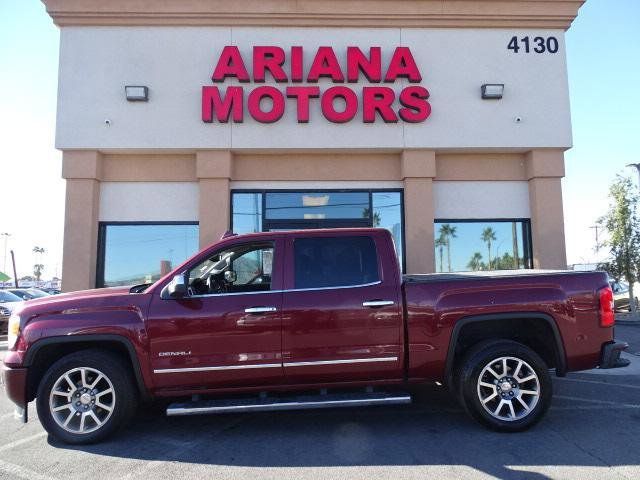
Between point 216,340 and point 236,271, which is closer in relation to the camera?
point 216,340

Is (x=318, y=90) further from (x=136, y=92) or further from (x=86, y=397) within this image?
(x=86, y=397)

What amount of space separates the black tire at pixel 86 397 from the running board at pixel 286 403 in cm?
48

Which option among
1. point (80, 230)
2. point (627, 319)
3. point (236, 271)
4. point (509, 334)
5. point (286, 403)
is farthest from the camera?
Result: point (627, 319)

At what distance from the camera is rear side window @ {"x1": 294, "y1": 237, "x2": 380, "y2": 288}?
15.3 feet

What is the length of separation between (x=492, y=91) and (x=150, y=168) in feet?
25.5

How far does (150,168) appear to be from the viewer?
10.3 metres

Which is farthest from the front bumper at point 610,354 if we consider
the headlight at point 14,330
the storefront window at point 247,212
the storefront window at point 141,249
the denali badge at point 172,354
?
the storefront window at point 141,249

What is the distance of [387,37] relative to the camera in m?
10.4

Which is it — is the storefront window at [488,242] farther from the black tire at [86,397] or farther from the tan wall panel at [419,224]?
the black tire at [86,397]

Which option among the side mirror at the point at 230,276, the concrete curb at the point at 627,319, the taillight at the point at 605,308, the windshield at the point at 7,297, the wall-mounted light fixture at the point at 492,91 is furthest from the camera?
the windshield at the point at 7,297

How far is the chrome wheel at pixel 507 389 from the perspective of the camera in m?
4.53

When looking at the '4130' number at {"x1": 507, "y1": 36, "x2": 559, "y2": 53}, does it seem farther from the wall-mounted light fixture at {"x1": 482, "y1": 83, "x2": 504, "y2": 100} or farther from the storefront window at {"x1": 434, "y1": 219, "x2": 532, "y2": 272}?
the storefront window at {"x1": 434, "y1": 219, "x2": 532, "y2": 272}

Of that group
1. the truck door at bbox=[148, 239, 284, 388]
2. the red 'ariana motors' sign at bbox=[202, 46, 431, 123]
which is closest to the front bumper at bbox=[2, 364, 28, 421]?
the truck door at bbox=[148, 239, 284, 388]

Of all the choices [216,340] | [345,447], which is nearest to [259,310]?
[216,340]
